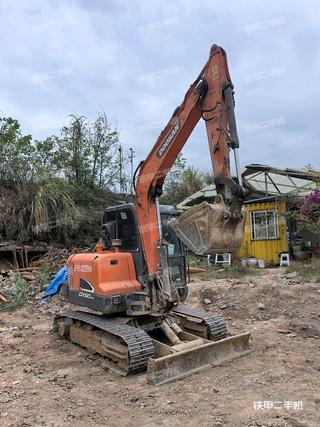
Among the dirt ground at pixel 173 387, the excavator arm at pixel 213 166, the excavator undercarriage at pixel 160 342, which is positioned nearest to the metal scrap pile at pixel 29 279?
the dirt ground at pixel 173 387

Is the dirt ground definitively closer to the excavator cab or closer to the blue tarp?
the excavator cab

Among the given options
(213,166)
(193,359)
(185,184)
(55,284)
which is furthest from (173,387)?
(185,184)

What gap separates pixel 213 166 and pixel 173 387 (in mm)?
2550

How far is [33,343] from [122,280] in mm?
2208

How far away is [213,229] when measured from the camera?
15.8 feet

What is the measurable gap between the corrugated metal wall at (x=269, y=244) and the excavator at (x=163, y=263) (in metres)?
8.61

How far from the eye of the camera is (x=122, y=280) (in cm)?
609

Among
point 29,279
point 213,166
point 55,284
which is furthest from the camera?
point 29,279

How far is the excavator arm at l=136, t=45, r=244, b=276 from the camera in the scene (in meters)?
4.87

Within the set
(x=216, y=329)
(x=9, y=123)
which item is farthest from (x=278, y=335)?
(x=9, y=123)

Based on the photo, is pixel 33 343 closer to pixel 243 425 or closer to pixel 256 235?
pixel 243 425

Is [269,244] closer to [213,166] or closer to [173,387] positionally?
[213,166]

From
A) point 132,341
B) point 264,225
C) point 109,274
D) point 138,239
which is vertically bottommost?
point 132,341

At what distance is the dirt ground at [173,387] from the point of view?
13.4ft
